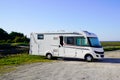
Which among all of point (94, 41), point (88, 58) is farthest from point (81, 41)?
point (88, 58)

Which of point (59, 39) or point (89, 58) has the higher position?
point (59, 39)

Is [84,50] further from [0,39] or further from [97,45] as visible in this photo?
[0,39]

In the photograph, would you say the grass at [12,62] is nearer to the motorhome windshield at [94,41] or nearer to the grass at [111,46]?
the motorhome windshield at [94,41]

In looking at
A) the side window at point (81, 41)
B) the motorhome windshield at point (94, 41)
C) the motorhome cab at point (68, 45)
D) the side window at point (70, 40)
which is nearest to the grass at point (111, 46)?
the motorhome windshield at point (94, 41)

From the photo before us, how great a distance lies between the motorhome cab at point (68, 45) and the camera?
20.6m

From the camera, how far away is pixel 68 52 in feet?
70.5

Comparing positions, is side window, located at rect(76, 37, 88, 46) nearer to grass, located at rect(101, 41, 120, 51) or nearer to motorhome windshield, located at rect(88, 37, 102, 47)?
motorhome windshield, located at rect(88, 37, 102, 47)

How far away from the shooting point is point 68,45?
2148cm

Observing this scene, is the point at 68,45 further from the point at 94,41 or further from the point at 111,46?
the point at 111,46

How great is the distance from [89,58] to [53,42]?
3644 millimetres

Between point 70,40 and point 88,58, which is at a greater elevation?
point 70,40

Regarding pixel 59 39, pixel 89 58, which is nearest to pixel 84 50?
pixel 89 58

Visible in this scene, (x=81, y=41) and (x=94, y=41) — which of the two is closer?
(x=81, y=41)

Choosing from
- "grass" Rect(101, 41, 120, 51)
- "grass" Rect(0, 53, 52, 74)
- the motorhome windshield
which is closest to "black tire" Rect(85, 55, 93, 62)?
the motorhome windshield
